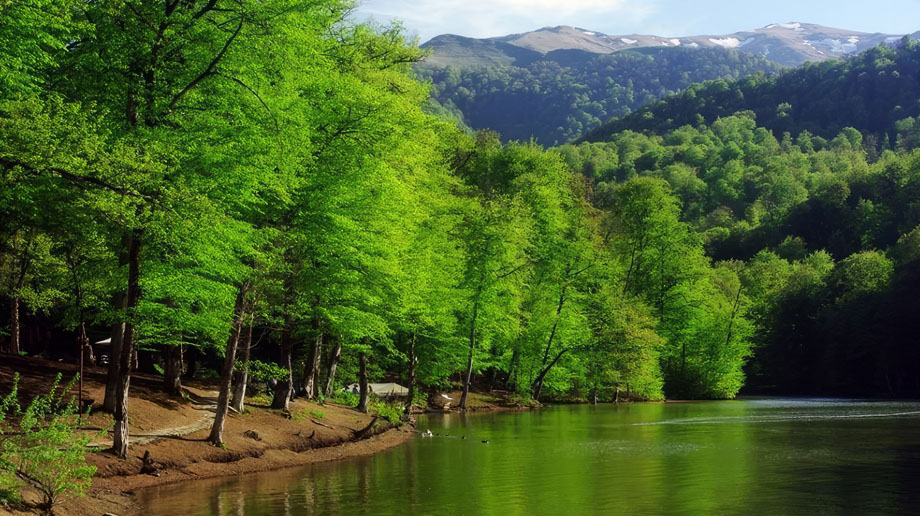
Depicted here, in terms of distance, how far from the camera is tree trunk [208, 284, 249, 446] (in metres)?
24.4

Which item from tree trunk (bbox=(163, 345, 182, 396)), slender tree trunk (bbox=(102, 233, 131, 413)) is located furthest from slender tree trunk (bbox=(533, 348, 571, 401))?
slender tree trunk (bbox=(102, 233, 131, 413))

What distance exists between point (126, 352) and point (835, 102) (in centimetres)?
19122

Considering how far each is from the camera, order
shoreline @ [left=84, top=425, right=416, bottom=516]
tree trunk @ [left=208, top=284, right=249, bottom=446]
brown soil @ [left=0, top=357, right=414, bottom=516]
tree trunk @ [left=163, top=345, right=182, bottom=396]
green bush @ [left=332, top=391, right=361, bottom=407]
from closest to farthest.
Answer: shoreline @ [left=84, top=425, right=416, bottom=516] < brown soil @ [left=0, top=357, right=414, bottom=516] < tree trunk @ [left=208, top=284, right=249, bottom=446] < tree trunk @ [left=163, top=345, right=182, bottom=396] < green bush @ [left=332, top=391, right=361, bottom=407]

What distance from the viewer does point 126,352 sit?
21.6 meters

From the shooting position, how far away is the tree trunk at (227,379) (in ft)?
80.2

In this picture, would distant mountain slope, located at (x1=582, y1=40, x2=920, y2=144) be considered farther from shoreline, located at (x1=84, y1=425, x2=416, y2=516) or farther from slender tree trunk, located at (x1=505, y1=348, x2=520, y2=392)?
shoreline, located at (x1=84, y1=425, x2=416, y2=516)

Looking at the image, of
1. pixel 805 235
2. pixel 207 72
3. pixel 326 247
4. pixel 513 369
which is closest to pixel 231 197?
pixel 207 72

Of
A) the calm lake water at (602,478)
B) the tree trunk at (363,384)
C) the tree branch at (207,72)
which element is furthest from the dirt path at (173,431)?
the tree trunk at (363,384)

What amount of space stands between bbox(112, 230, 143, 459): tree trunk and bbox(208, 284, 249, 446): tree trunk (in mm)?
3307

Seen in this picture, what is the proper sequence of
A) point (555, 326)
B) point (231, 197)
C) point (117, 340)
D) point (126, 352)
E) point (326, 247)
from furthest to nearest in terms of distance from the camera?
point (555, 326), point (326, 247), point (117, 340), point (231, 197), point (126, 352)

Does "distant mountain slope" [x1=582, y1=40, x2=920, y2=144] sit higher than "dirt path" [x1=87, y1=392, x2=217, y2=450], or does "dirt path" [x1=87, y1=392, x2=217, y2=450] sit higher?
"distant mountain slope" [x1=582, y1=40, x2=920, y2=144]

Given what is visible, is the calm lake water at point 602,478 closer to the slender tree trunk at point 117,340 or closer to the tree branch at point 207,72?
the slender tree trunk at point 117,340

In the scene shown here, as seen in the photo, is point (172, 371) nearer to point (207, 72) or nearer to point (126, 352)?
point (126, 352)

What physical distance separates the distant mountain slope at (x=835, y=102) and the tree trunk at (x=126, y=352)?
176906 millimetres
